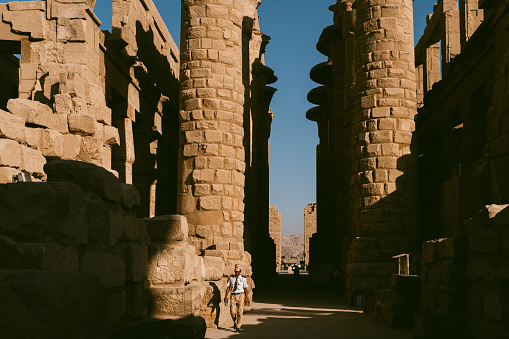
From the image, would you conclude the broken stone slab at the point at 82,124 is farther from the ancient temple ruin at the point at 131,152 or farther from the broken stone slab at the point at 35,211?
the broken stone slab at the point at 35,211

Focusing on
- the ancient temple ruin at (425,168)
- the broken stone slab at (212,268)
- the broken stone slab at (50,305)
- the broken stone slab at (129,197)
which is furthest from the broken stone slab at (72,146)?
the broken stone slab at (50,305)

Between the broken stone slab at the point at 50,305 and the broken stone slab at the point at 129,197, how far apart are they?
7.33ft

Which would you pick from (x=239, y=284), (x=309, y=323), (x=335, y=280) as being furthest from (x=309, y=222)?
(x=239, y=284)

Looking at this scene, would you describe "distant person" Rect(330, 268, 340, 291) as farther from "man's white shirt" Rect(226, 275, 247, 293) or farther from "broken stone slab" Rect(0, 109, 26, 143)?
"broken stone slab" Rect(0, 109, 26, 143)

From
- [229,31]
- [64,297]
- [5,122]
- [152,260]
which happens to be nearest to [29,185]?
[64,297]

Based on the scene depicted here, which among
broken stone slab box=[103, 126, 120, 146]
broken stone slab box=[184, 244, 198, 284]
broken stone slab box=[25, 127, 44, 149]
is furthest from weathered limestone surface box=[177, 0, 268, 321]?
broken stone slab box=[184, 244, 198, 284]

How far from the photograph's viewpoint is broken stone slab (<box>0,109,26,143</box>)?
7.87 meters

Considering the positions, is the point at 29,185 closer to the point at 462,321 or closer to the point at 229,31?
the point at 462,321

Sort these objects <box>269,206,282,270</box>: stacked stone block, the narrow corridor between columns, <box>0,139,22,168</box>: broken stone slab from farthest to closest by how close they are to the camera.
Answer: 1. <box>269,206,282,270</box>: stacked stone block
2. the narrow corridor between columns
3. <box>0,139,22,168</box>: broken stone slab

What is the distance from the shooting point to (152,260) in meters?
6.19

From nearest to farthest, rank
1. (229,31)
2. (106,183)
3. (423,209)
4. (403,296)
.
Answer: (106,183) < (403,296) < (229,31) < (423,209)

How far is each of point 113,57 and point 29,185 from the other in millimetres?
12385

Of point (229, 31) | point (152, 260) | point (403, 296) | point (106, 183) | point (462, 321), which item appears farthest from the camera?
point (229, 31)

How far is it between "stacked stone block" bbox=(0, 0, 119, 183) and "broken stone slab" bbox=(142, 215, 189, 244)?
8.33 ft
